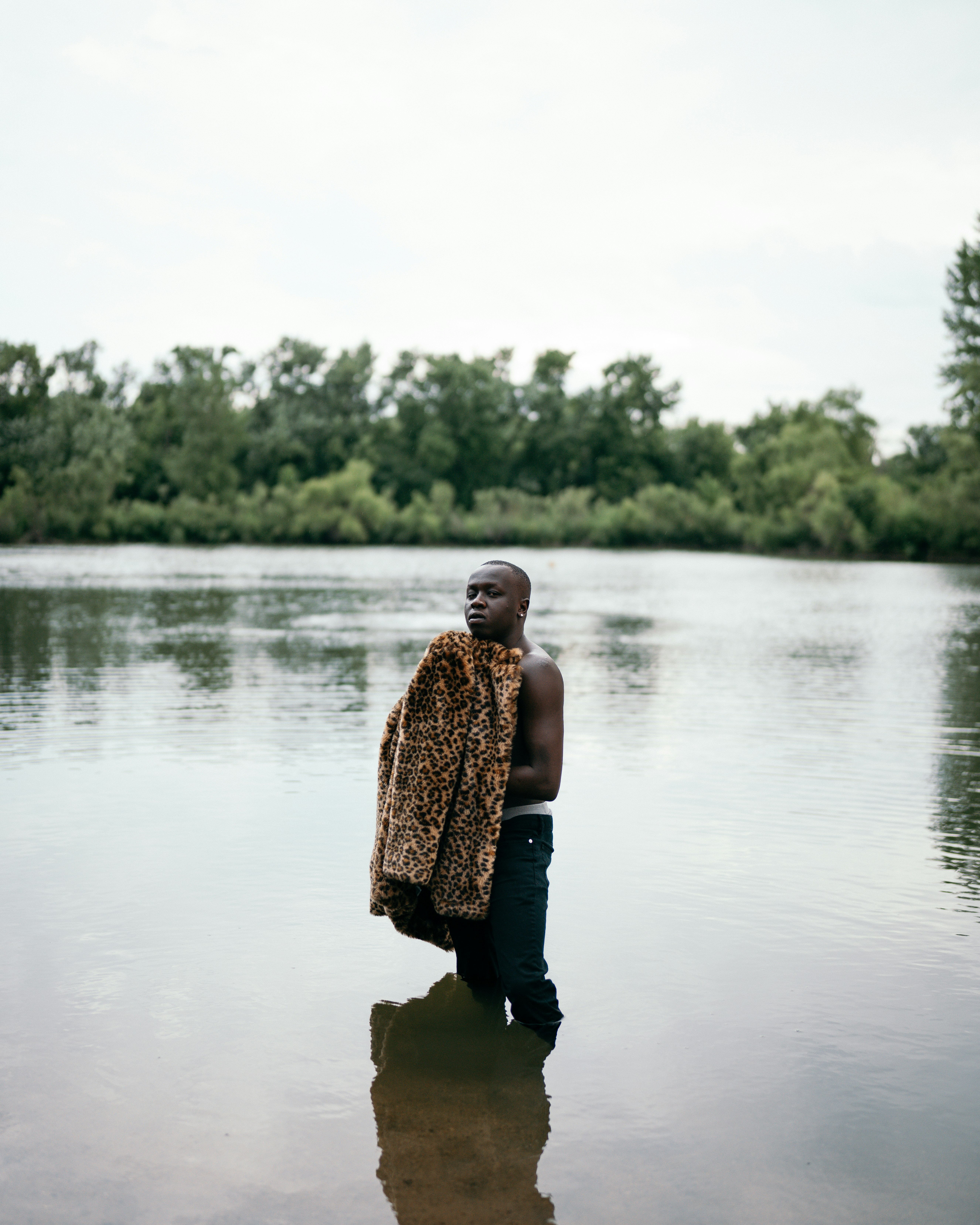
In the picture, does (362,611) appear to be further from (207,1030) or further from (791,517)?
(791,517)

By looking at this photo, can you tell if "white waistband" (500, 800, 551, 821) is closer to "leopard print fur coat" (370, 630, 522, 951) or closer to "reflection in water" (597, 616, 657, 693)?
"leopard print fur coat" (370, 630, 522, 951)

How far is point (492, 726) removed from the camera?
3889 millimetres

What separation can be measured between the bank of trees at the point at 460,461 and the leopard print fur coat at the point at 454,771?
210 ft

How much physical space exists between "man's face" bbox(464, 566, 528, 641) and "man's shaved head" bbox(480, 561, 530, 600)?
0.04ft

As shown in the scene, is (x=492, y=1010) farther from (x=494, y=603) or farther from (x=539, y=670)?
(x=494, y=603)

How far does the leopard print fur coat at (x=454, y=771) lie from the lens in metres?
3.87

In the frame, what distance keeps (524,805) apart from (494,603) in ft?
2.12

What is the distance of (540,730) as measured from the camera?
3.86 meters

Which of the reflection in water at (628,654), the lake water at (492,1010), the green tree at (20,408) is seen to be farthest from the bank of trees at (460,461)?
the lake water at (492,1010)

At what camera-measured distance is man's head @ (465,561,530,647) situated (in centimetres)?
389

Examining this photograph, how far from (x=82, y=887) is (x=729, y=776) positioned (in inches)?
184

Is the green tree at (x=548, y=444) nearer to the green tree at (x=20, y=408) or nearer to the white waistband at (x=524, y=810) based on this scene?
the green tree at (x=20, y=408)

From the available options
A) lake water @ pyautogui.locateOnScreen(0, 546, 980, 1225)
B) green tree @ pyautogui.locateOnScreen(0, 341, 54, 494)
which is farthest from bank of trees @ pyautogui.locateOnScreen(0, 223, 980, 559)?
lake water @ pyautogui.locateOnScreen(0, 546, 980, 1225)

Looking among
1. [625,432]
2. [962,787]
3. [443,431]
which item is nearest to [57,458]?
[443,431]
